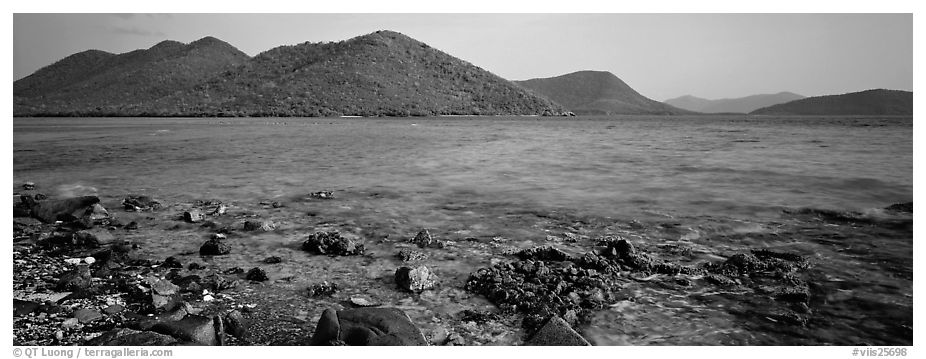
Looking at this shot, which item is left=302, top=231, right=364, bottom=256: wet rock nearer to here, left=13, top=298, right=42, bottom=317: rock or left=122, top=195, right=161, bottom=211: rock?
left=13, top=298, right=42, bottom=317: rock

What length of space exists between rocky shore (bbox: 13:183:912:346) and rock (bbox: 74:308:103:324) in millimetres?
13

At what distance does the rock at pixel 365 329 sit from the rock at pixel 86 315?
220 cm

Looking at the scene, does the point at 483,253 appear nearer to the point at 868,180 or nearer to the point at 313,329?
the point at 313,329

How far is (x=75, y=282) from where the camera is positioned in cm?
529

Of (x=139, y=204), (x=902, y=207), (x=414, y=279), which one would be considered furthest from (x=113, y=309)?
(x=902, y=207)

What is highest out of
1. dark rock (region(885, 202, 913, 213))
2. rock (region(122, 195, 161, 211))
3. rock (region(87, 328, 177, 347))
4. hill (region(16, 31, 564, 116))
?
hill (region(16, 31, 564, 116))

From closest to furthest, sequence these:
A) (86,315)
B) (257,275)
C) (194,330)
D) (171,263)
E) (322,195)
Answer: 1. (194,330)
2. (86,315)
3. (257,275)
4. (171,263)
5. (322,195)

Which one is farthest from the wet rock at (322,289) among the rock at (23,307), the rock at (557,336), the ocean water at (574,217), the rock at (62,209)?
the rock at (62,209)

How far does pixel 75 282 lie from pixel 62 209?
204 inches

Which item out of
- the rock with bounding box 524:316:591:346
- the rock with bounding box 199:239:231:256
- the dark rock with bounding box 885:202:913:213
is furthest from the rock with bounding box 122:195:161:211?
the dark rock with bounding box 885:202:913:213

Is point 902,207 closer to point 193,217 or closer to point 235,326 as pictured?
point 235,326

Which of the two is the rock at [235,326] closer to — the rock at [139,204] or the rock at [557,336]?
the rock at [557,336]

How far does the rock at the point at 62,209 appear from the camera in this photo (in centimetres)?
889

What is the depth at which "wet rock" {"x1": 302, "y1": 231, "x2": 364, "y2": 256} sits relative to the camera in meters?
6.91
